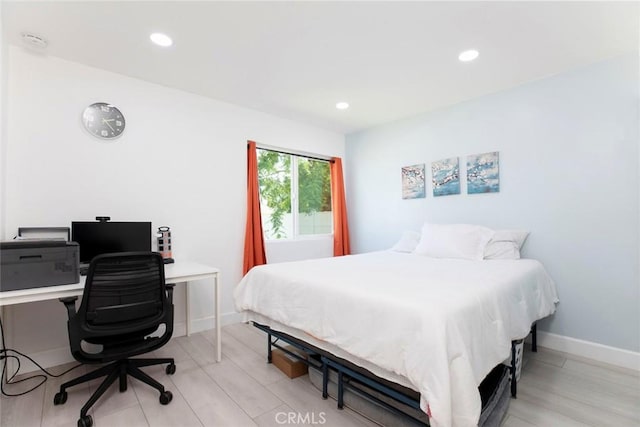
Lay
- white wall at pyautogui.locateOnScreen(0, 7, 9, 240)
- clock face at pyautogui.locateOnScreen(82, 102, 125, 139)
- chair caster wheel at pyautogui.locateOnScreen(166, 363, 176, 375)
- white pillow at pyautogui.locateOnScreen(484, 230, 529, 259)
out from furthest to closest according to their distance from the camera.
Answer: white pillow at pyautogui.locateOnScreen(484, 230, 529, 259), clock face at pyautogui.locateOnScreen(82, 102, 125, 139), chair caster wheel at pyautogui.locateOnScreen(166, 363, 176, 375), white wall at pyautogui.locateOnScreen(0, 7, 9, 240)

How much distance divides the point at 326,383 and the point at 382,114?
3.07 m

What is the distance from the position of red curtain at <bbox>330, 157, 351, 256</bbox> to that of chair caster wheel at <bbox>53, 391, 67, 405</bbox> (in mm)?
3208

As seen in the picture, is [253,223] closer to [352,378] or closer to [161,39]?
[161,39]

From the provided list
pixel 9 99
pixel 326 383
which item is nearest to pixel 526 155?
pixel 326 383

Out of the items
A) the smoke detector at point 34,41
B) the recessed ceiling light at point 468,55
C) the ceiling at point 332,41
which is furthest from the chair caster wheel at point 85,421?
the recessed ceiling light at point 468,55

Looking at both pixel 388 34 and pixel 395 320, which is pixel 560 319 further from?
pixel 388 34

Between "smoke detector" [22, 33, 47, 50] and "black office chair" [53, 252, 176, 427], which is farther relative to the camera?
"smoke detector" [22, 33, 47, 50]

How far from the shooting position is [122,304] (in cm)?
188

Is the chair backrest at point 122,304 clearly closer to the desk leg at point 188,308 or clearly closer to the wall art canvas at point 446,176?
the desk leg at point 188,308

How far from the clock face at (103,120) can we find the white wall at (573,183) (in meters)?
3.37

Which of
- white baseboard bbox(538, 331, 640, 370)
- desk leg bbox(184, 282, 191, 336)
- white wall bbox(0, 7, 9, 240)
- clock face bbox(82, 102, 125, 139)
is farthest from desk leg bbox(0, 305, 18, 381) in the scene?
white baseboard bbox(538, 331, 640, 370)

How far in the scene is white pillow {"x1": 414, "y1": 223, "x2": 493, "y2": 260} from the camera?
2.91 meters

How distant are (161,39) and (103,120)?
0.97 meters

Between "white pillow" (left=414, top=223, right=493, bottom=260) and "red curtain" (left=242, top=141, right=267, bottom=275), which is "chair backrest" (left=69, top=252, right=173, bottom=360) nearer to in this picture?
"red curtain" (left=242, top=141, right=267, bottom=275)
